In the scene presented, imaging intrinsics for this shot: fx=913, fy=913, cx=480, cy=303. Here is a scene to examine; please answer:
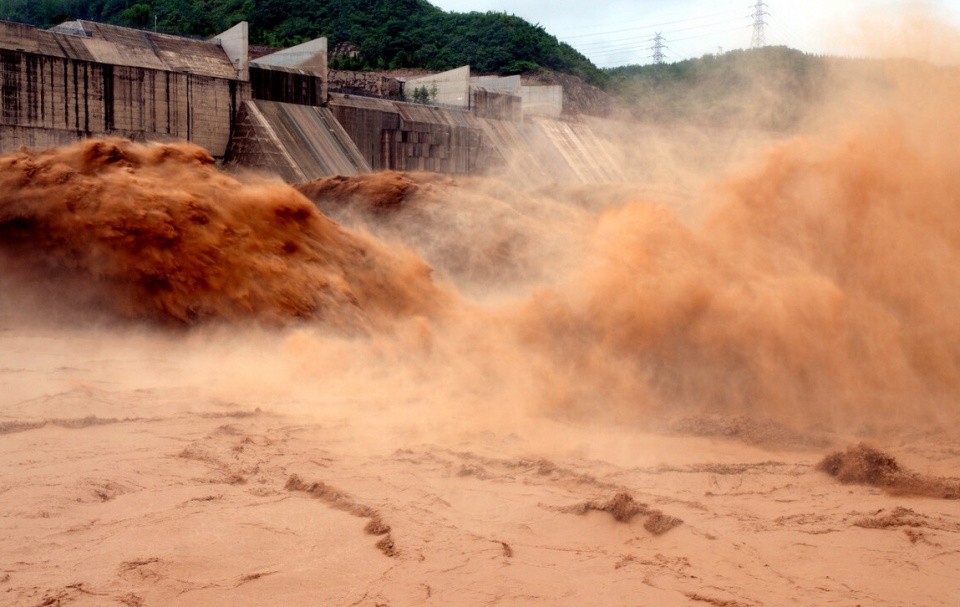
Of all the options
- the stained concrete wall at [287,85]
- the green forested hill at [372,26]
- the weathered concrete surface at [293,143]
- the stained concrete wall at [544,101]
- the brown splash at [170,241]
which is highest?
the green forested hill at [372,26]

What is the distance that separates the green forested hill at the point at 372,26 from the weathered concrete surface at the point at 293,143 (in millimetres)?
29229

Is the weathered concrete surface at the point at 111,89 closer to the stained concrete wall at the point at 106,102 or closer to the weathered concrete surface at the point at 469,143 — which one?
the stained concrete wall at the point at 106,102

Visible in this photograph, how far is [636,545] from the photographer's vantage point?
414 centimetres

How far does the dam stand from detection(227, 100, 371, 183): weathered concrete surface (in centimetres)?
4

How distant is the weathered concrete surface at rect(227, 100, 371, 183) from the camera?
24172mm

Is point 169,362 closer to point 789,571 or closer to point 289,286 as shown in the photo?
point 289,286

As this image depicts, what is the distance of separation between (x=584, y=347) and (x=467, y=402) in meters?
1.57

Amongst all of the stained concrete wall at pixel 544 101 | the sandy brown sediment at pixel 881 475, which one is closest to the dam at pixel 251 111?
the stained concrete wall at pixel 544 101

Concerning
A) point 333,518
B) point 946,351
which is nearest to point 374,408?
point 333,518

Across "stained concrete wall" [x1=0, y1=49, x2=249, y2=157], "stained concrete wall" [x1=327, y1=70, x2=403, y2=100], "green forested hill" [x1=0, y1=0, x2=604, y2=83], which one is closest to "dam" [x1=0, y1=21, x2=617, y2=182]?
"stained concrete wall" [x1=0, y1=49, x2=249, y2=157]

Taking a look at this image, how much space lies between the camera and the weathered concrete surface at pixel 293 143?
2417 cm

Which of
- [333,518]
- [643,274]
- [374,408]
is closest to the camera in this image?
[333,518]

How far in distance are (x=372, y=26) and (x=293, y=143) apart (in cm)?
3590

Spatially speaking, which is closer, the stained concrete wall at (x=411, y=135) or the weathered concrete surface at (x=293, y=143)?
the weathered concrete surface at (x=293, y=143)
